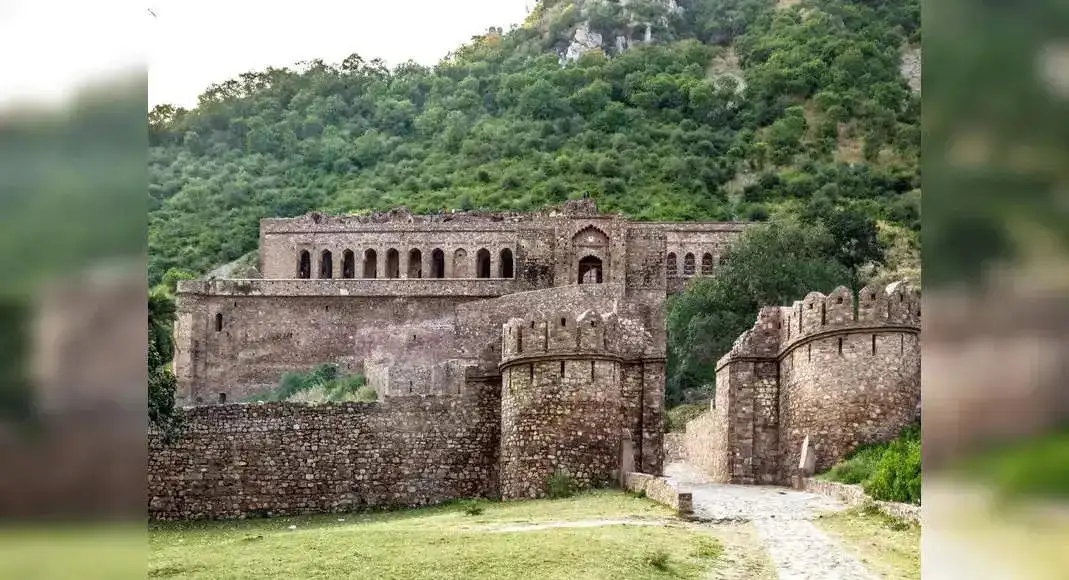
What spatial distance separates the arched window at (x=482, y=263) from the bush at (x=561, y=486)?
91.0 ft

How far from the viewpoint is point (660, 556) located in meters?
10.4

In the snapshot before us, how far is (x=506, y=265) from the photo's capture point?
4388cm

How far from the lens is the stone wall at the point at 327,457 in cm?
1823

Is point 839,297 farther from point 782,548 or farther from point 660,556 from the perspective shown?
point 660,556

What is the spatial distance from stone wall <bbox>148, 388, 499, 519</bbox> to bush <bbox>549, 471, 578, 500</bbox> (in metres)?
2.14

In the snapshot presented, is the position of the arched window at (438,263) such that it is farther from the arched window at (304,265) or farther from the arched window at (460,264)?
the arched window at (304,265)

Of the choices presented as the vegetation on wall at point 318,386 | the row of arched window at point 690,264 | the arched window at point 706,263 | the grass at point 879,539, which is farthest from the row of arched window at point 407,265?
the grass at point 879,539

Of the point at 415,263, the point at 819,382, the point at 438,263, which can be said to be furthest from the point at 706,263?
the point at 819,382

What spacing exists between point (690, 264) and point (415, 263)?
10696mm

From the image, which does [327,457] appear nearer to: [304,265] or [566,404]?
[566,404]
